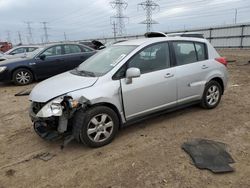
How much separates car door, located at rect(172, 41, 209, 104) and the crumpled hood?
67.1 inches

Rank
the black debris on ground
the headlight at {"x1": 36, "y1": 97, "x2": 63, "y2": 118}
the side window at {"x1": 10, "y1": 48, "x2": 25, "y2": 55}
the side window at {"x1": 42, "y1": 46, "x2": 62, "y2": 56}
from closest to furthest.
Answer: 1. the black debris on ground
2. the headlight at {"x1": 36, "y1": 97, "x2": 63, "y2": 118}
3. the side window at {"x1": 42, "y1": 46, "x2": 62, "y2": 56}
4. the side window at {"x1": 10, "y1": 48, "x2": 25, "y2": 55}

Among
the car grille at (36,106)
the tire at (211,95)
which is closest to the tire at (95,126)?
the car grille at (36,106)

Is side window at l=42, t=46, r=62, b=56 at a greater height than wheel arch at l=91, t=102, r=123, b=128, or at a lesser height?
greater

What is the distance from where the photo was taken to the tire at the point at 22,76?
8.88m

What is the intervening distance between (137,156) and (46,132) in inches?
55.5

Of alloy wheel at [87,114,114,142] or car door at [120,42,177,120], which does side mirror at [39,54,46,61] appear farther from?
alloy wheel at [87,114,114,142]

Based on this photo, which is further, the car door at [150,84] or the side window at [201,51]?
the side window at [201,51]

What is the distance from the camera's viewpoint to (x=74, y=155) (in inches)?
141

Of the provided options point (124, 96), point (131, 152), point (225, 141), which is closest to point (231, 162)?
point (225, 141)

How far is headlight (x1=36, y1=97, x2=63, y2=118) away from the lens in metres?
3.45

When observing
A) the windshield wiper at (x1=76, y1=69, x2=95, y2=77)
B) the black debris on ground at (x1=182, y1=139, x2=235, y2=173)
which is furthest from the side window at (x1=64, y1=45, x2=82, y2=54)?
the black debris on ground at (x1=182, y1=139, x2=235, y2=173)

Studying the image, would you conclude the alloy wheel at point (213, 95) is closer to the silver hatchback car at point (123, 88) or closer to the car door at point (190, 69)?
the silver hatchback car at point (123, 88)

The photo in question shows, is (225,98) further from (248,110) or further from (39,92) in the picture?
(39,92)

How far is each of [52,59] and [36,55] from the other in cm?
60
